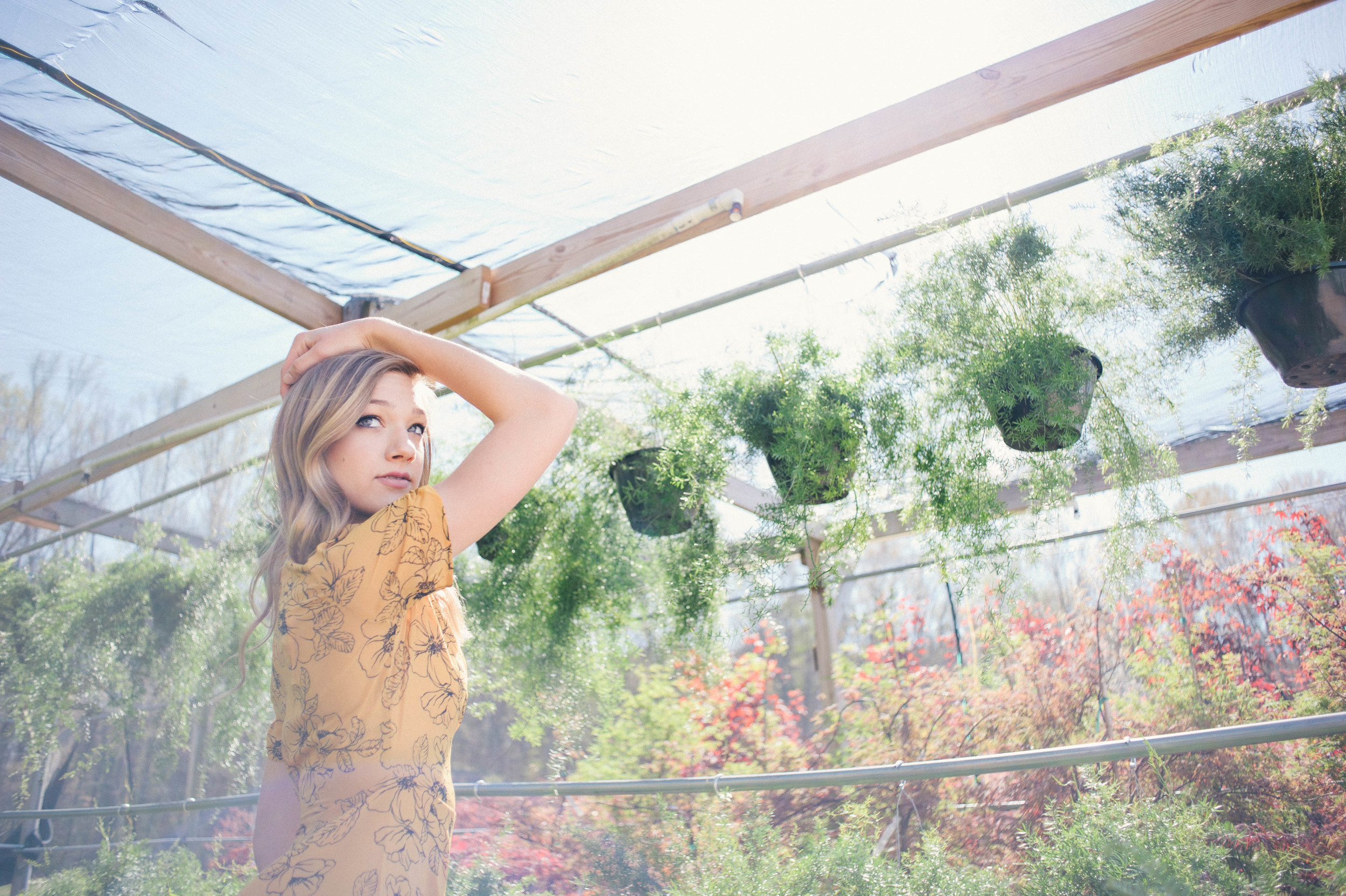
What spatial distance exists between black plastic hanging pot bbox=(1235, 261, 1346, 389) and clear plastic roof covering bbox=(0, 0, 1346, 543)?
0.38m

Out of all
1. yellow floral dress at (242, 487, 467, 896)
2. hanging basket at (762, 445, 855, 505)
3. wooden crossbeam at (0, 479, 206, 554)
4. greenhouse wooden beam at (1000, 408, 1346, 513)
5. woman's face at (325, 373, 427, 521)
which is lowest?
yellow floral dress at (242, 487, 467, 896)

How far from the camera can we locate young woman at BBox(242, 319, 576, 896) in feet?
2.96

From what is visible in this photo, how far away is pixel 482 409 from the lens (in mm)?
1173

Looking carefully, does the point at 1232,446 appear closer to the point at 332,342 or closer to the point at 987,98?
the point at 987,98

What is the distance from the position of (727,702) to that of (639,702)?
0.54 meters

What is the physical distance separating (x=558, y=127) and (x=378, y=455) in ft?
3.73

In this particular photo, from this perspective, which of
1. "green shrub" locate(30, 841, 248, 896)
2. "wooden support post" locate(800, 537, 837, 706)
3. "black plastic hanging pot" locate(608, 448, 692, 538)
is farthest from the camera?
"wooden support post" locate(800, 537, 837, 706)

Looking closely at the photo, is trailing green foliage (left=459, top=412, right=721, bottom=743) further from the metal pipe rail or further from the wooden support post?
the wooden support post

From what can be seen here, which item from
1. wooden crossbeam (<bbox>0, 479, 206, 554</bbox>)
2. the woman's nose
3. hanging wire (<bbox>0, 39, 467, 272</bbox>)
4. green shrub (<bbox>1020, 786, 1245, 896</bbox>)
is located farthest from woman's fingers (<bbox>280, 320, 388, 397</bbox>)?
wooden crossbeam (<bbox>0, 479, 206, 554</bbox>)

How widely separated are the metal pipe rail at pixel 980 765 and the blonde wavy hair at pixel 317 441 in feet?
3.31

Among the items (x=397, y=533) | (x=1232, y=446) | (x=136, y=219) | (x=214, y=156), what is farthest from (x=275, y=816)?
(x=1232, y=446)

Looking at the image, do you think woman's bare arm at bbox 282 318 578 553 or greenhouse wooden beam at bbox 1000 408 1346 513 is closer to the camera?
woman's bare arm at bbox 282 318 578 553

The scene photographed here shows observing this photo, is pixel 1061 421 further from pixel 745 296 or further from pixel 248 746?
pixel 248 746

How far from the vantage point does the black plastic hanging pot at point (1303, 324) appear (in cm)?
146
